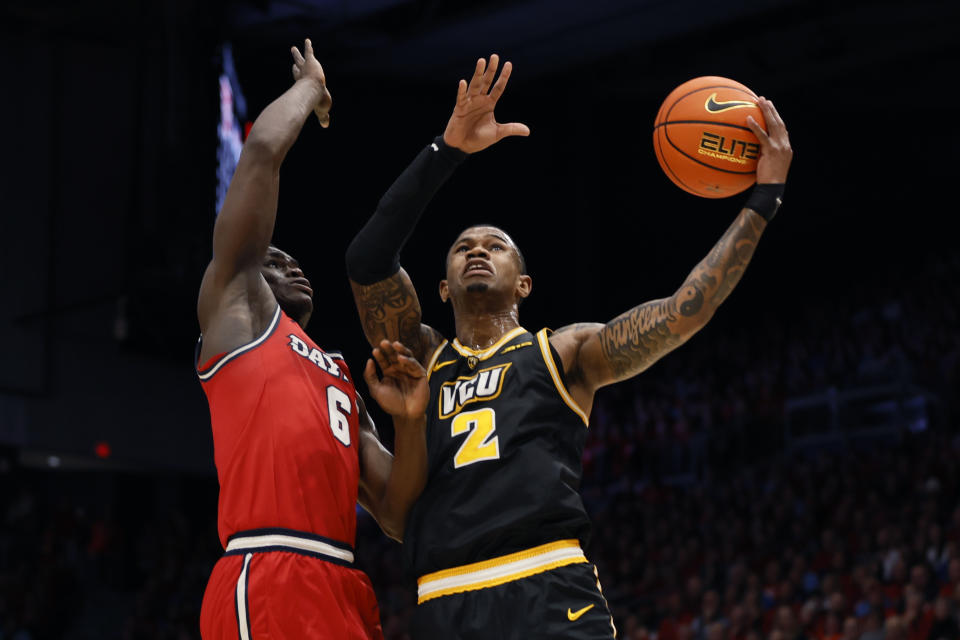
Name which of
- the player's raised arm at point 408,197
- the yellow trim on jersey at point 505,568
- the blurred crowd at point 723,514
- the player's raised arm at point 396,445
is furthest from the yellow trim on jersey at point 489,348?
the blurred crowd at point 723,514

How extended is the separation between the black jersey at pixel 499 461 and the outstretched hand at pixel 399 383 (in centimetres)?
28

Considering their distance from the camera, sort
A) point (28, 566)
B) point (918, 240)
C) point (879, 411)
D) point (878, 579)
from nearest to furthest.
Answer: point (878, 579) < point (879, 411) < point (28, 566) < point (918, 240)

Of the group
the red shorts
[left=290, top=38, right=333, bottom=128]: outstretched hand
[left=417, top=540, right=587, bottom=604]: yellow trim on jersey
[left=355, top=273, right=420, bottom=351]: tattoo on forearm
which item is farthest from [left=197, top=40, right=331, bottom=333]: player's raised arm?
[left=417, top=540, right=587, bottom=604]: yellow trim on jersey

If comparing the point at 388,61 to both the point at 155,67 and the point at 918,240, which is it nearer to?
the point at 155,67

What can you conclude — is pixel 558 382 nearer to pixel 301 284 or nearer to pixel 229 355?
pixel 301 284

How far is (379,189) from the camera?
56.6 ft

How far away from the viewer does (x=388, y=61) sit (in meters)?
17.0

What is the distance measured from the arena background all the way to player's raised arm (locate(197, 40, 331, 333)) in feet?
28.6

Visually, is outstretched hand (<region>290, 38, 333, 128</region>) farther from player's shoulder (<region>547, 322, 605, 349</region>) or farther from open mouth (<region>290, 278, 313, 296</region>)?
player's shoulder (<region>547, 322, 605, 349</region>)

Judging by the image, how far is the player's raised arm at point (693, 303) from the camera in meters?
3.75

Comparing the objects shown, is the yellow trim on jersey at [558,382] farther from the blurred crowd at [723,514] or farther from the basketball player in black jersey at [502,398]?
the blurred crowd at [723,514]

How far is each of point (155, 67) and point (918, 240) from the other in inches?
475

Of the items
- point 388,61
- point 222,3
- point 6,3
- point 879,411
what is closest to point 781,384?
point 879,411

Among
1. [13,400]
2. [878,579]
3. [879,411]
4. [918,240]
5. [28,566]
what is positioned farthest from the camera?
[918,240]
